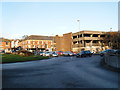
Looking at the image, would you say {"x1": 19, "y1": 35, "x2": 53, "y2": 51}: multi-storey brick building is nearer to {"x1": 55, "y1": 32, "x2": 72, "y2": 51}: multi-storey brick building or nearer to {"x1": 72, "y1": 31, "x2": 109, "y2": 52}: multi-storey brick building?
{"x1": 55, "y1": 32, "x2": 72, "y2": 51}: multi-storey brick building

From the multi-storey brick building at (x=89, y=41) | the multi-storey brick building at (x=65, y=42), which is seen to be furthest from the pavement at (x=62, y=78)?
the multi-storey brick building at (x=65, y=42)

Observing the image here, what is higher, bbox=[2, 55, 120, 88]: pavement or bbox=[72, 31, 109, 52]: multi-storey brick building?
bbox=[72, 31, 109, 52]: multi-storey brick building

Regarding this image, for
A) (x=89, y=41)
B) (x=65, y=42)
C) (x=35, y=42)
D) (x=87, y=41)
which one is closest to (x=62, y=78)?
(x=87, y=41)

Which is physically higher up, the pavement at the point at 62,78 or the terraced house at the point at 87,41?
the terraced house at the point at 87,41

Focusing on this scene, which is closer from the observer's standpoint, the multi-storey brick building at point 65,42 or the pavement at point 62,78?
the pavement at point 62,78

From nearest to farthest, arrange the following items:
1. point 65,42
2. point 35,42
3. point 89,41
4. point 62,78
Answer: point 62,78 → point 89,41 → point 65,42 → point 35,42

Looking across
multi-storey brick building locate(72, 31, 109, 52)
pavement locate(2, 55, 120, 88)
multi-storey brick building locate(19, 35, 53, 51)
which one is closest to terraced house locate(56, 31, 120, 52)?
multi-storey brick building locate(72, 31, 109, 52)

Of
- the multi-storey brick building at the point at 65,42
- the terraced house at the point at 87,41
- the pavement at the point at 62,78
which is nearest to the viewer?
the pavement at the point at 62,78

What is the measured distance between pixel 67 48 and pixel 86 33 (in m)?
15.6

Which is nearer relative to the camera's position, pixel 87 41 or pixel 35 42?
pixel 87 41

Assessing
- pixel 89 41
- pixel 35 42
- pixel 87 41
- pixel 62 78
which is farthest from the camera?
pixel 35 42

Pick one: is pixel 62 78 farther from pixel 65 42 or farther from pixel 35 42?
pixel 35 42

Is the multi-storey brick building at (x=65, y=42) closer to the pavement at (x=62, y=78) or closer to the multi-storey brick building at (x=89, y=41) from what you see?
the multi-storey brick building at (x=89, y=41)

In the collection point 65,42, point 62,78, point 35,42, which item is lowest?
point 62,78
